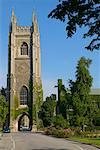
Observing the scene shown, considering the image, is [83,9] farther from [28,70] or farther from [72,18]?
[28,70]

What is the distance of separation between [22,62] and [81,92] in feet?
119

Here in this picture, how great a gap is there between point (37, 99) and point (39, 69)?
9.29 metres

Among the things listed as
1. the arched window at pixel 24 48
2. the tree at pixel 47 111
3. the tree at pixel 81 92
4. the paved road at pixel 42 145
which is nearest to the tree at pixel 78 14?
the paved road at pixel 42 145

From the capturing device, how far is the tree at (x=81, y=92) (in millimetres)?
57969

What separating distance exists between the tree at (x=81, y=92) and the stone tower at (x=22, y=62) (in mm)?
29526

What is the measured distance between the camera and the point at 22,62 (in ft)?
307

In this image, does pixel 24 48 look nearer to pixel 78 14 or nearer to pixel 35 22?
pixel 35 22

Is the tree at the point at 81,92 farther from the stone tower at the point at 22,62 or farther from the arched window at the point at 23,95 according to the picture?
the arched window at the point at 23,95

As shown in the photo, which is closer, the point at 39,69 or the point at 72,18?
the point at 72,18

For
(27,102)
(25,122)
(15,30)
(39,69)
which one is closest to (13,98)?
(27,102)

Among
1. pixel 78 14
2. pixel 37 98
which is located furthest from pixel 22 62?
pixel 78 14

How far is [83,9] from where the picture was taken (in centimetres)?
1497

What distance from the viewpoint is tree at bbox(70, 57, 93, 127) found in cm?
5797

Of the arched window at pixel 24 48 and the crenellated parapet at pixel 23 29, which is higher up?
the crenellated parapet at pixel 23 29
